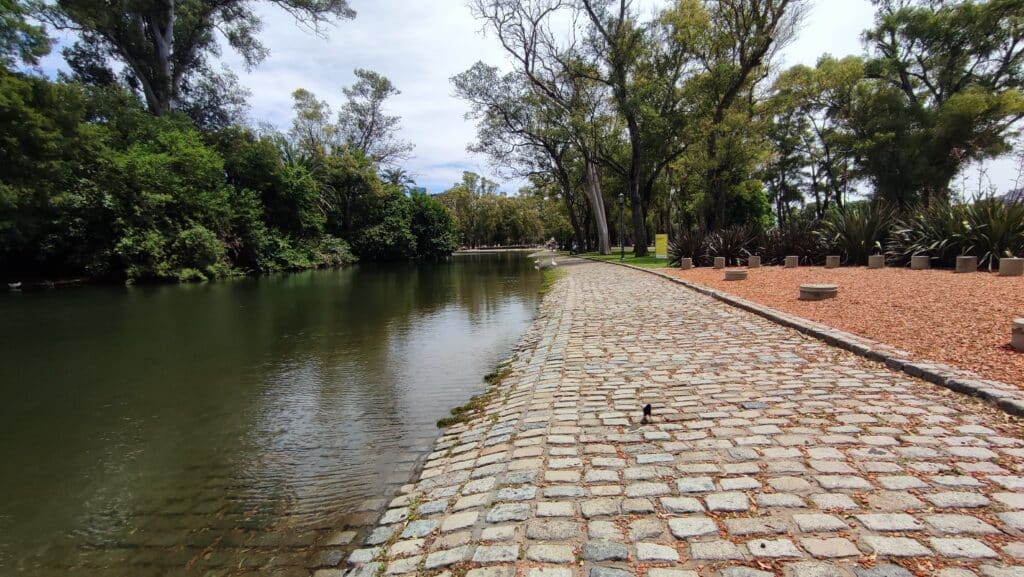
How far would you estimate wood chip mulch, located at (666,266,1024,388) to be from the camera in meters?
4.62

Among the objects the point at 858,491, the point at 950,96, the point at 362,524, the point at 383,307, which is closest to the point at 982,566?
the point at 858,491

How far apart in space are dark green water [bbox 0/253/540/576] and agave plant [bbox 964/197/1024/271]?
10.8 meters

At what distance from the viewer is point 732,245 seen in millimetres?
17938

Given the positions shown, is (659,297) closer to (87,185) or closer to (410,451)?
(410,451)

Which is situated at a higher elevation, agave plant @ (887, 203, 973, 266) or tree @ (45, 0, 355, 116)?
tree @ (45, 0, 355, 116)

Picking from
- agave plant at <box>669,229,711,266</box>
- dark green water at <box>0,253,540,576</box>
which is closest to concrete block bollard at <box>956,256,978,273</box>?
agave plant at <box>669,229,711,266</box>

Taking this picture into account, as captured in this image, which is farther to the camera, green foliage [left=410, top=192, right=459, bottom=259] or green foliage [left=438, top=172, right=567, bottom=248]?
green foliage [left=438, top=172, right=567, bottom=248]

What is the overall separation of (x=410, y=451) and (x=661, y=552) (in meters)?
2.63

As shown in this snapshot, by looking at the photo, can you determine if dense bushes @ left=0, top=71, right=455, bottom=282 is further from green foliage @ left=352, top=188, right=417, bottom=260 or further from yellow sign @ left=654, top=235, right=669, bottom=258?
yellow sign @ left=654, top=235, right=669, bottom=258

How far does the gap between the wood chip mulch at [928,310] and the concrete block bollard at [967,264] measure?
0.40 metres

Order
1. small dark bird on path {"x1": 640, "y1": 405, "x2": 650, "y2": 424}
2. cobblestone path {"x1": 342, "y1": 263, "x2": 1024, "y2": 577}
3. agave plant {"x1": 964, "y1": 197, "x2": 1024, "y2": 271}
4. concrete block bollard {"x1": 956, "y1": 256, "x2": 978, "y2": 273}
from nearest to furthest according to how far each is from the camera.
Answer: cobblestone path {"x1": 342, "y1": 263, "x2": 1024, "y2": 577} < small dark bird on path {"x1": 640, "y1": 405, "x2": 650, "y2": 424} < concrete block bollard {"x1": 956, "y1": 256, "x2": 978, "y2": 273} < agave plant {"x1": 964, "y1": 197, "x2": 1024, "y2": 271}

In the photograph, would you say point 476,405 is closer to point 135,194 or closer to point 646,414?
point 646,414

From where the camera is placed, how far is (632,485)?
9.04 feet

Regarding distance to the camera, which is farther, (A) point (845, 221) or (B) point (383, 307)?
(A) point (845, 221)
